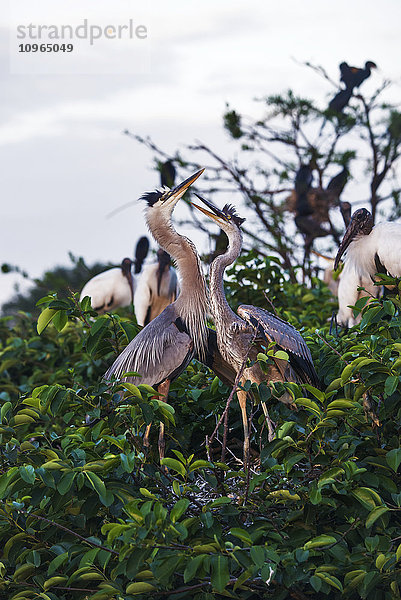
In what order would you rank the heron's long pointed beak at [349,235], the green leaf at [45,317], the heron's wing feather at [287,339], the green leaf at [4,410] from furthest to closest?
the heron's long pointed beak at [349,235] → the heron's wing feather at [287,339] → the green leaf at [45,317] → the green leaf at [4,410]

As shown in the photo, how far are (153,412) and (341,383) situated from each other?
0.68 metres

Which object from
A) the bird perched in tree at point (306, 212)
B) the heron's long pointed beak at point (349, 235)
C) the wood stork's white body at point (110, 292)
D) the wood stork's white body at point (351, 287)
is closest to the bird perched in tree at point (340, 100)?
the bird perched in tree at point (306, 212)

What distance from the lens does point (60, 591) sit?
2.87m

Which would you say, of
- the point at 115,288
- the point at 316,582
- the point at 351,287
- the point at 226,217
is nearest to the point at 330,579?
the point at 316,582

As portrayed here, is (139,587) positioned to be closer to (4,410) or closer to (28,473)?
(28,473)

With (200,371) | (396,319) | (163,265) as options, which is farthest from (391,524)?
(163,265)

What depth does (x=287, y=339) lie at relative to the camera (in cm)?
327

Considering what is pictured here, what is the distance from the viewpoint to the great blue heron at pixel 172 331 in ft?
11.1

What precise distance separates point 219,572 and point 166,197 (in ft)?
6.30

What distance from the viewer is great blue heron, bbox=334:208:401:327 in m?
4.95

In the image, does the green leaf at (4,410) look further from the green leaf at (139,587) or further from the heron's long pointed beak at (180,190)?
the heron's long pointed beak at (180,190)

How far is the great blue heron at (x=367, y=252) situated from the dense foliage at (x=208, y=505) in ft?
5.98

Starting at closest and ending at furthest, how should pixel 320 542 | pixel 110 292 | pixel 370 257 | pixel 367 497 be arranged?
pixel 320 542
pixel 367 497
pixel 370 257
pixel 110 292

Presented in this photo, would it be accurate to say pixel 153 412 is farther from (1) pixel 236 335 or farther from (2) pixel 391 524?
(2) pixel 391 524
